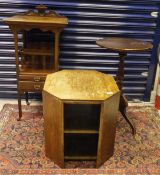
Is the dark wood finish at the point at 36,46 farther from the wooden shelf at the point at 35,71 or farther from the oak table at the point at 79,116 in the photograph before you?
the oak table at the point at 79,116

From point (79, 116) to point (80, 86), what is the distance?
29 cm

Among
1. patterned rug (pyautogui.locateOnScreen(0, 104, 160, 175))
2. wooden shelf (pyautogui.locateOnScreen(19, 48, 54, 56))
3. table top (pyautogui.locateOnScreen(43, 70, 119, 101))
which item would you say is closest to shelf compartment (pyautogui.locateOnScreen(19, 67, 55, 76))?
wooden shelf (pyautogui.locateOnScreen(19, 48, 54, 56))

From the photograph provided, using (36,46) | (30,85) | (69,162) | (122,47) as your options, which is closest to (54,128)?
(69,162)

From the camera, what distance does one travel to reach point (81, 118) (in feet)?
7.41

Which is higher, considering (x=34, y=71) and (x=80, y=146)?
(x=34, y=71)

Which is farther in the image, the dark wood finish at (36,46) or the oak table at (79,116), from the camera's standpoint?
the dark wood finish at (36,46)

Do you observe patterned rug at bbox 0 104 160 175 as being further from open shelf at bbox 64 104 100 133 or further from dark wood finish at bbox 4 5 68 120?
open shelf at bbox 64 104 100 133

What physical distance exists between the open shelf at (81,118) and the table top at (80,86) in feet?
0.62

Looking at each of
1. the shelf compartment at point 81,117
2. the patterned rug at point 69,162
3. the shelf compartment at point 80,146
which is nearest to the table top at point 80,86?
the shelf compartment at point 81,117

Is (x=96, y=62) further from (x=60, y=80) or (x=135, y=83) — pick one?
(x=60, y=80)

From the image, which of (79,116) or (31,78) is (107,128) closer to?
A: (79,116)

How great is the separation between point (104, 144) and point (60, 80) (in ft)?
2.21

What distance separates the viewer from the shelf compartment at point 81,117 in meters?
2.18

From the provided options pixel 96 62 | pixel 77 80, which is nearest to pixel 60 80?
pixel 77 80
